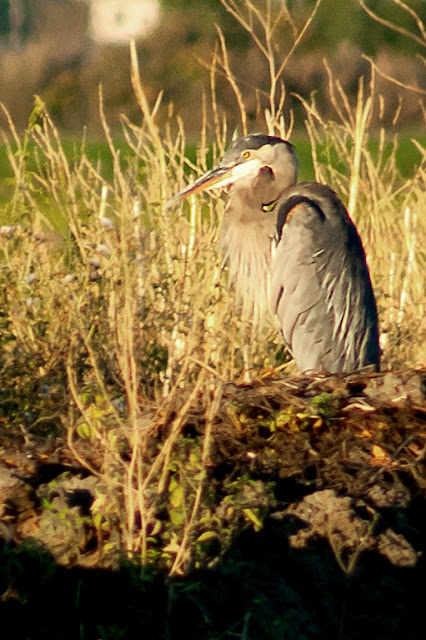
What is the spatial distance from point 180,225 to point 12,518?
2.75 m

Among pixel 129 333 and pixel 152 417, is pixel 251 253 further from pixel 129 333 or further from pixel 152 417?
pixel 129 333

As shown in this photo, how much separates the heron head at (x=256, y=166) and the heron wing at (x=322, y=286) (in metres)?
0.15

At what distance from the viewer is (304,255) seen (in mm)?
6801

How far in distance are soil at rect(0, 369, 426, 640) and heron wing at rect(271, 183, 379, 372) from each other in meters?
1.82

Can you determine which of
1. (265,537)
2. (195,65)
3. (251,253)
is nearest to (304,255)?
(251,253)

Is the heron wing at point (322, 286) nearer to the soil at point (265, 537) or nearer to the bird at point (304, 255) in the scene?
the bird at point (304, 255)

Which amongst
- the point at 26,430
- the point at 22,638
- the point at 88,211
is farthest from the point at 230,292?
the point at 22,638

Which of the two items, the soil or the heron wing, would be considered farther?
the heron wing

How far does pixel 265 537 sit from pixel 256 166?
10.7 ft

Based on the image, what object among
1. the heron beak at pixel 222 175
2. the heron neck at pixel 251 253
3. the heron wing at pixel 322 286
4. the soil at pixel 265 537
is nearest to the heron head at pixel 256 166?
the heron beak at pixel 222 175

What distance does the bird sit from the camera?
6707mm

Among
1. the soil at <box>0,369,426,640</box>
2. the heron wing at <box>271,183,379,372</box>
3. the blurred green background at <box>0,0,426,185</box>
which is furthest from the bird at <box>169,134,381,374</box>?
the blurred green background at <box>0,0,426,185</box>

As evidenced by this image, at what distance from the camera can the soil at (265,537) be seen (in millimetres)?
3920

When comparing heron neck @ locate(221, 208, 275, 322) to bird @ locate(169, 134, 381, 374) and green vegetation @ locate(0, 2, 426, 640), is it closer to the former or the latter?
bird @ locate(169, 134, 381, 374)
